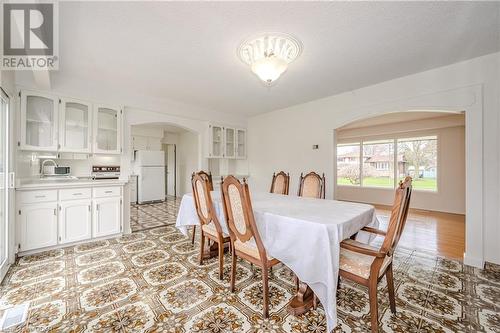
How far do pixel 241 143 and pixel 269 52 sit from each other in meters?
3.58

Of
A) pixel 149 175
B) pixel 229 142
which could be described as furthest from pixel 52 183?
pixel 149 175

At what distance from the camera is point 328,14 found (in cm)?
189

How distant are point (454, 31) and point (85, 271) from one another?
15.0ft

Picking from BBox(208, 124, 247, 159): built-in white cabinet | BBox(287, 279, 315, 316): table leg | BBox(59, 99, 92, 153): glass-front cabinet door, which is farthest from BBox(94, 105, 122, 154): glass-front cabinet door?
BBox(287, 279, 315, 316): table leg

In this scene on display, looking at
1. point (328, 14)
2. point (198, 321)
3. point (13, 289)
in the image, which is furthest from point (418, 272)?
point (13, 289)

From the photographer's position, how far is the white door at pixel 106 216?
3.28 metres

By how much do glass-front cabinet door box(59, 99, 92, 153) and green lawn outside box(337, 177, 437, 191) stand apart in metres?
7.31

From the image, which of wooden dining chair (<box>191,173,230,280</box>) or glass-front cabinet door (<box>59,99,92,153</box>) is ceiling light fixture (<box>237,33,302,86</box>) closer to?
wooden dining chair (<box>191,173,230,280</box>)

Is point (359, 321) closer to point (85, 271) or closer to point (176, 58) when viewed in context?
point (85, 271)

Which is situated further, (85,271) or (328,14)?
(85,271)

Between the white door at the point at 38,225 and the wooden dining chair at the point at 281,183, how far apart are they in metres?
3.12

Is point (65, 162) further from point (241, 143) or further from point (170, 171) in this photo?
point (170, 171)

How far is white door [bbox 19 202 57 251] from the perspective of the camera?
2.72 metres

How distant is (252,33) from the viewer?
2.14m
